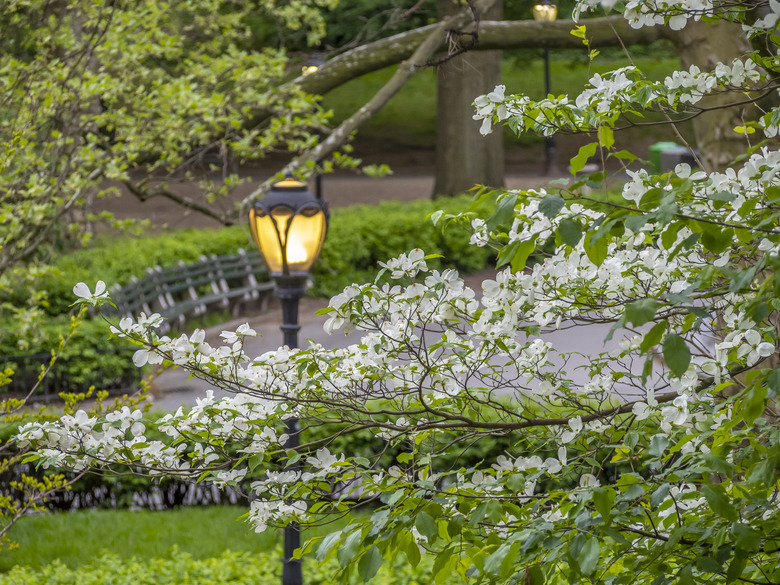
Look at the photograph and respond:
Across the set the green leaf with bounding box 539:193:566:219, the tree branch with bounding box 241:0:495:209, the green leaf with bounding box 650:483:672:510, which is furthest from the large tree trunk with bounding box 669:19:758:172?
the green leaf with bounding box 539:193:566:219

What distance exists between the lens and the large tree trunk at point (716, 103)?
17.6 ft

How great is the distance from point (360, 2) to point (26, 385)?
23.5 metres

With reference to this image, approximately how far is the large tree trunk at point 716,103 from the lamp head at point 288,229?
2510 millimetres

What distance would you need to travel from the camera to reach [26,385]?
8.59m

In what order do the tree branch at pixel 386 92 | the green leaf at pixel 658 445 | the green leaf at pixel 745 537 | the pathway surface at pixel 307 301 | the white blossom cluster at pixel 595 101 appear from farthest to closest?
the pathway surface at pixel 307 301 < the tree branch at pixel 386 92 < the white blossom cluster at pixel 595 101 < the green leaf at pixel 658 445 < the green leaf at pixel 745 537

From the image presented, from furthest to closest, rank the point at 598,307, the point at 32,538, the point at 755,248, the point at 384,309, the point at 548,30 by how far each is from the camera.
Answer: the point at 548,30, the point at 32,538, the point at 598,307, the point at 384,309, the point at 755,248

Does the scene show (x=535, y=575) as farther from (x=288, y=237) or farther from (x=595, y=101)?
(x=288, y=237)

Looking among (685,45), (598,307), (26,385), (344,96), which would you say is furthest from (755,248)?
(344,96)

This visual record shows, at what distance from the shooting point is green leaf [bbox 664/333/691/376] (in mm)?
1498

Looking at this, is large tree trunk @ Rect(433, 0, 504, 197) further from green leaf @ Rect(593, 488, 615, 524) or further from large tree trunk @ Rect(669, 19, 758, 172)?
green leaf @ Rect(593, 488, 615, 524)

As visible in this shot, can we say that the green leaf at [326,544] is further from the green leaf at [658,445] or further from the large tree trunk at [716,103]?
the large tree trunk at [716,103]

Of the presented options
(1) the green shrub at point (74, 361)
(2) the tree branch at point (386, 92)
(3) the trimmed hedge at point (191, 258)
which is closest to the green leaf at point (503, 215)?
(2) the tree branch at point (386, 92)

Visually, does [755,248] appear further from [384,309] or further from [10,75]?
[10,75]

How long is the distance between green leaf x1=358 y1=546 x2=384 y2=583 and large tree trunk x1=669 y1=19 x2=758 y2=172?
163 inches
